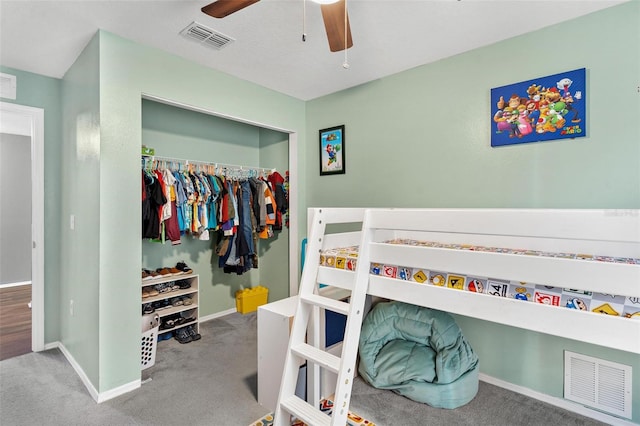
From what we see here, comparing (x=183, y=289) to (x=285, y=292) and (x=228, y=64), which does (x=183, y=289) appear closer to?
(x=285, y=292)

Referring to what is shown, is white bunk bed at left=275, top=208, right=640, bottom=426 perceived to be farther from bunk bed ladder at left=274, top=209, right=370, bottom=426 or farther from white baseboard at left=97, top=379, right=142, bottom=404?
white baseboard at left=97, top=379, right=142, bottom=404

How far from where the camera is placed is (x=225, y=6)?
154cm

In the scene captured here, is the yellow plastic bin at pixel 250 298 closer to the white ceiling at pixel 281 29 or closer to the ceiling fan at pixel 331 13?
the white ceiling at pixel 281 29

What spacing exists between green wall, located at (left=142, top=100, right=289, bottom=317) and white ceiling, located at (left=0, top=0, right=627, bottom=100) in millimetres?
923

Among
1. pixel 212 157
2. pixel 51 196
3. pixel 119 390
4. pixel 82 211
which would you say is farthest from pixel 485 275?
pixel 51 196

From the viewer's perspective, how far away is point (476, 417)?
6.56 ft

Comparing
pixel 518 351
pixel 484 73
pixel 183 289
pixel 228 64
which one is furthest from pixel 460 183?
pixel 183 289

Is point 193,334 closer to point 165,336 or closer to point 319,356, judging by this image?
point 165,336

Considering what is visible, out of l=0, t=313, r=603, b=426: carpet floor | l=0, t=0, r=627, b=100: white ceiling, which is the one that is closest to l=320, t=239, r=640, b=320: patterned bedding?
l=0, t=313, r=603, b=426: carpet floor

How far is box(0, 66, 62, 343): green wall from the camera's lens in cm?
296

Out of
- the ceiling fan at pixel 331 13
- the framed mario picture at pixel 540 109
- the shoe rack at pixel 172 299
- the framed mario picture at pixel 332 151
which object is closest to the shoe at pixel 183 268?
the shoe rack at pixel 172 299

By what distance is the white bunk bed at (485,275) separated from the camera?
1.04 meters

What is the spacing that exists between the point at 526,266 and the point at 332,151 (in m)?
2.47

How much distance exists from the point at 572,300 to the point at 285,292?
10.3 ft
